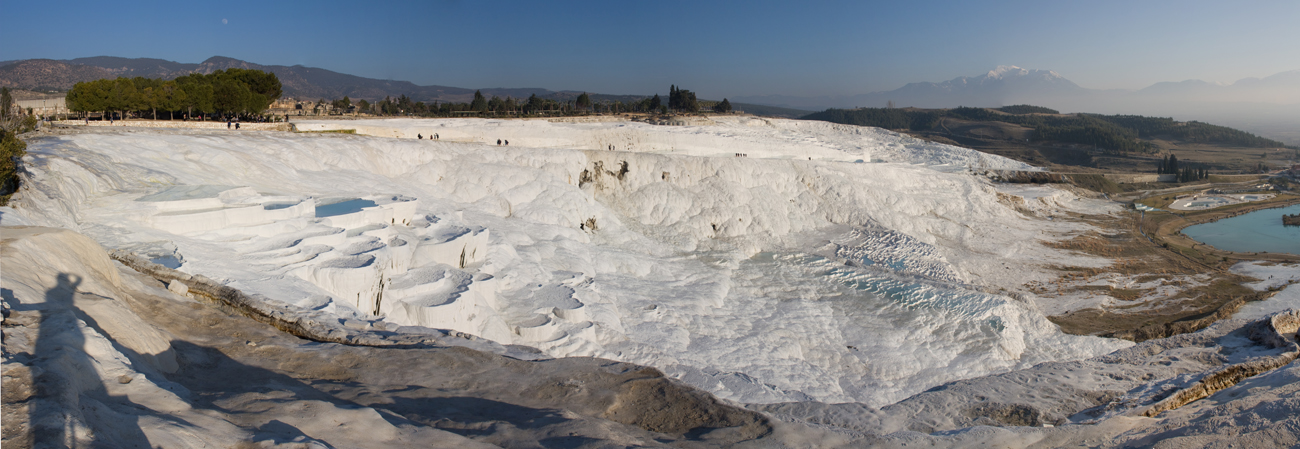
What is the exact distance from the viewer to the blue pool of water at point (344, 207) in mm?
12124

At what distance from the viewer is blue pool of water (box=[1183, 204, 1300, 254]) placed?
27.4m

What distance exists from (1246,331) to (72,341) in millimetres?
17585

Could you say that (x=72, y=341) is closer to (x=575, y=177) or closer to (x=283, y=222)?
(x=283, y=222)

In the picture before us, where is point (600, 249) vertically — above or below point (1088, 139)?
below

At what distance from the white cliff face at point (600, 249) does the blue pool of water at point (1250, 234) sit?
812 centimetres

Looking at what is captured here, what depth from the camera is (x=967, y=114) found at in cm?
10275

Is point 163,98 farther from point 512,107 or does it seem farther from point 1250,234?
point 1250,234

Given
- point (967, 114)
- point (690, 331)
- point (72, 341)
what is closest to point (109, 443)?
point (72, 341)

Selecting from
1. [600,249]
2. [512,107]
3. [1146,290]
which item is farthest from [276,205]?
[512,107]

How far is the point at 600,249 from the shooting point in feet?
56.9

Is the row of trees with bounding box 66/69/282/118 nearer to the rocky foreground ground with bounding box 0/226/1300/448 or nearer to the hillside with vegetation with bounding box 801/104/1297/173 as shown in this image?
the rocky foreground ground with bounding box 0/226/1300/448

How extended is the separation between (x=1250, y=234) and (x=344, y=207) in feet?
134

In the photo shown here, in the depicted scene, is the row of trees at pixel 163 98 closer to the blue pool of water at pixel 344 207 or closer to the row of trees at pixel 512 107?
the row of trees at pixel 512 107

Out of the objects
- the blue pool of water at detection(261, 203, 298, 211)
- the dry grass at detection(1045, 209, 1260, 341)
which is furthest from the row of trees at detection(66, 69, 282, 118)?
the dry grass at detection(1045, 209, 1260, 341)
